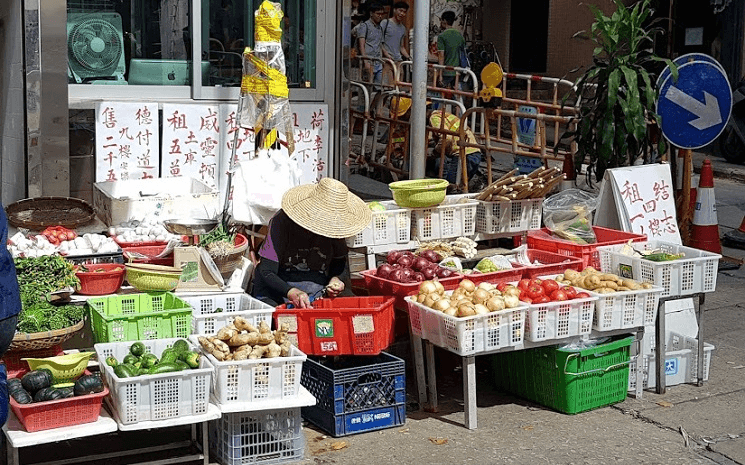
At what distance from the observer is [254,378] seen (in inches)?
223

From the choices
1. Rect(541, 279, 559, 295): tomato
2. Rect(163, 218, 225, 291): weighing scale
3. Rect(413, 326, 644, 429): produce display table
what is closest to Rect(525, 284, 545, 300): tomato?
Rect(541, 279, 559, 295): tomato

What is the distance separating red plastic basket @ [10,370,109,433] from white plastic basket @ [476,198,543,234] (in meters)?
3.66

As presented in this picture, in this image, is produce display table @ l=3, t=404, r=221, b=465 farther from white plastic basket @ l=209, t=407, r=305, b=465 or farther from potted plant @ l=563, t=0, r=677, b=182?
potted plant @ l=563, t=0, r=677, b=182

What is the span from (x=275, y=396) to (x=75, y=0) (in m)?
4.19

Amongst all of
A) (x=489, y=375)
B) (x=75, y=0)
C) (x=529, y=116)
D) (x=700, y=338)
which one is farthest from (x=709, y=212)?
(x=75, y=0)

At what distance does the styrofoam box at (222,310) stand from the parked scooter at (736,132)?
11766 mm

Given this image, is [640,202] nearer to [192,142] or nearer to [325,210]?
[325,210]

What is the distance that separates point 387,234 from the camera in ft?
25.0

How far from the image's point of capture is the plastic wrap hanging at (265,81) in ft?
26.2

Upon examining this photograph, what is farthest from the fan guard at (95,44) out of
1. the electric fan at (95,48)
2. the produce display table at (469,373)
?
the produce display table at (469,373)

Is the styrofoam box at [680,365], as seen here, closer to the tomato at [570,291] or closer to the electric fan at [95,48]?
the tomato at [570,291]

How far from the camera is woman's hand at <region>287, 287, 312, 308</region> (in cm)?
646

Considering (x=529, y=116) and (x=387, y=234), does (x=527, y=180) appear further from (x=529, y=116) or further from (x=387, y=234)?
(x=529, y=116)

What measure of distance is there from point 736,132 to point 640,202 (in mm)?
9205
